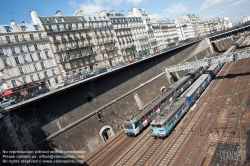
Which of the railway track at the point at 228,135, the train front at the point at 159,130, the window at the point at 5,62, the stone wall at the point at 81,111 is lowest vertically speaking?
the railway track at the point at 228,135

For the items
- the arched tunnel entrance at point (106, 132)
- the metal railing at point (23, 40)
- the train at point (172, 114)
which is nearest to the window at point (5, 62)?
the metal railing at point (23, 40)

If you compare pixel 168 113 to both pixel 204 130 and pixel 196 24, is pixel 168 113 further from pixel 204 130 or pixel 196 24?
pixel 196 24

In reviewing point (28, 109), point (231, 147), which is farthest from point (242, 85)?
point (28, 109)

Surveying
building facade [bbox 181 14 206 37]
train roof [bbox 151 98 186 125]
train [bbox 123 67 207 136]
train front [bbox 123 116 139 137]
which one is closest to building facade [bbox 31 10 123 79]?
train [bbox 123 67 207 136]

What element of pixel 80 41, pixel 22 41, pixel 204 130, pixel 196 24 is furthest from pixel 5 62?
pixel 196 24

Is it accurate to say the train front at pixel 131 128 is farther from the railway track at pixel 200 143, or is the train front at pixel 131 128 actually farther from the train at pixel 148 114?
the railway track at pixel 200 143

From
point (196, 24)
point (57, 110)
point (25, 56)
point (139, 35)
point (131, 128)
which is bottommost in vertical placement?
point (131, 128)

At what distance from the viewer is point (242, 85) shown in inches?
1008

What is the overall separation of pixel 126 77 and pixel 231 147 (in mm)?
16750

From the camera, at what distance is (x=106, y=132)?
2230 cm

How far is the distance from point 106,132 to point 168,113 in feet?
28.8

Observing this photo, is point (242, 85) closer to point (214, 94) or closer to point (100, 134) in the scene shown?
point (214, 94)

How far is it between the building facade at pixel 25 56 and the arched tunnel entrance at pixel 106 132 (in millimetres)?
18446

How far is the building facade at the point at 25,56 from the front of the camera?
122ft
